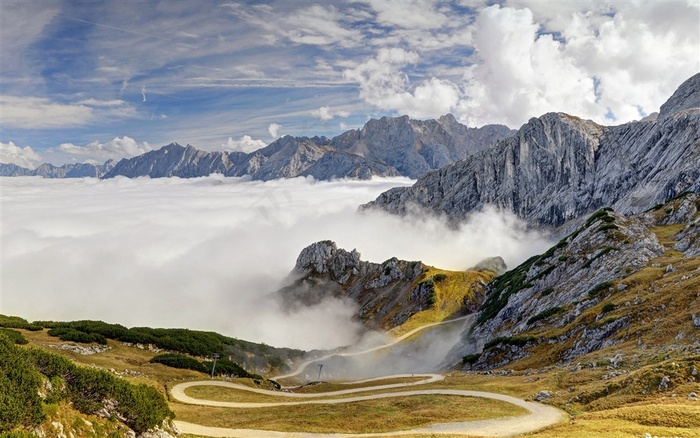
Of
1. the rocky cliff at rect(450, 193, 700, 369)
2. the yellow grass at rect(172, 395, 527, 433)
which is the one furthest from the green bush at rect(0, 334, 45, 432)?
the rocky cliff at rect(450, 193, 700, 369)

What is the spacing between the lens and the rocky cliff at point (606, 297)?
63.7m

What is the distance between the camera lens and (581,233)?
4985 inches

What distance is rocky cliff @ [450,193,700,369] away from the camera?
6369cm

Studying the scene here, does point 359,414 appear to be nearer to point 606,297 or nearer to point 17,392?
point 17,392

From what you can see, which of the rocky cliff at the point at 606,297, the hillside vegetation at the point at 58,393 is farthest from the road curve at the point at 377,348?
the hillside vegetation at the point at 58,393

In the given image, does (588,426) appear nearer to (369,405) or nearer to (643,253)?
(369,405)

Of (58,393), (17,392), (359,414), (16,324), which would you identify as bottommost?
(16,324)

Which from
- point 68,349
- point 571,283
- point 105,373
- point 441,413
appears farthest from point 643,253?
point 68,349

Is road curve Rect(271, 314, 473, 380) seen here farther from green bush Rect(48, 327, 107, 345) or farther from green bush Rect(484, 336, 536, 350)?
green bush Rect(484, 336, 536, 350)

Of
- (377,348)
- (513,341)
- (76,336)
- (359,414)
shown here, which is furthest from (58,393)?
(377,348)

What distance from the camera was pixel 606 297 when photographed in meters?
84.6

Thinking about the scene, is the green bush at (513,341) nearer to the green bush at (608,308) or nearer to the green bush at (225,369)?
the green bush at (608,308)

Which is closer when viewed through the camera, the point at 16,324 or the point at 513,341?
the point at 513,341

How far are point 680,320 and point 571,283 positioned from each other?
48477mm
